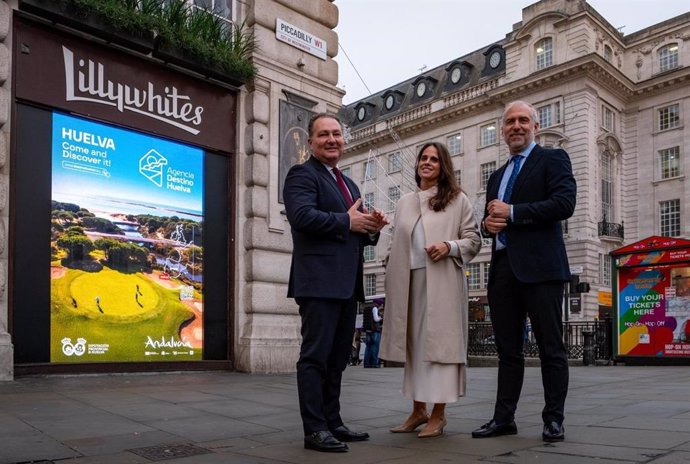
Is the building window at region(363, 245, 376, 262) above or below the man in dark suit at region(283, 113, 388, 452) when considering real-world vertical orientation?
above

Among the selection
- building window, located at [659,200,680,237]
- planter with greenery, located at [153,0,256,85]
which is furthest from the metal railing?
building window, located at [659,200,680,237]

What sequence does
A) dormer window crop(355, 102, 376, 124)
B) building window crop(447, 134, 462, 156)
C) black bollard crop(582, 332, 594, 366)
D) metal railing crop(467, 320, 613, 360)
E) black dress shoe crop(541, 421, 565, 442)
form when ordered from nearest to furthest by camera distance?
black dress shoe crop(541, 421, 565, 442) → black bollard crop(582, 332, 594, 366) → metal railing crop(467, 320, 613, 360) → building window crop(447, 134, 462, 156) → dormer window crop(355, 102, 376, 124)

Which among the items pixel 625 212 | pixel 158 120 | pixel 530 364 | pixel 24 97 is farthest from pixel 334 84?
pixel 625 212

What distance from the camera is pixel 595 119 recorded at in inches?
1539

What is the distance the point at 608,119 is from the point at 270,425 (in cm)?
4068

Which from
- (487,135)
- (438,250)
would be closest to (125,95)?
(438,250)

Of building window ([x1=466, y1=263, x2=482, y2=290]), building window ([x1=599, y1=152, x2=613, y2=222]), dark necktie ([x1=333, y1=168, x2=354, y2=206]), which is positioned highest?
building window ([x1=599, y1=152, x2=613, y2=222])

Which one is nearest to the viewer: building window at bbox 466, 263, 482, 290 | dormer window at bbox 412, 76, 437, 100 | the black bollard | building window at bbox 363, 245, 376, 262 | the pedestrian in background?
the pedestrian in background

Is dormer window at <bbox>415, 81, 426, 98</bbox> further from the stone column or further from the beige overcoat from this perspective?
the beige overcoat

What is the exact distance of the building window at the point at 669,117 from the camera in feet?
131

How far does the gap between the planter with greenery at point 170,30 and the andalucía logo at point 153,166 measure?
4.35 feet

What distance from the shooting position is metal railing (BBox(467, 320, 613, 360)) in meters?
16.2

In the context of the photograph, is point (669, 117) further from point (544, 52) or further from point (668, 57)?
point (544, 52)

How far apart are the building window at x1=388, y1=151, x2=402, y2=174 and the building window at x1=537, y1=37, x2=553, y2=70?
12.0m
